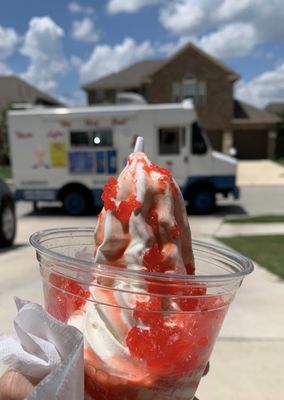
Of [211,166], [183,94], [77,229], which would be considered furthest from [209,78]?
[77,229]

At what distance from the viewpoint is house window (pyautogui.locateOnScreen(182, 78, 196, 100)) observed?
122 ft

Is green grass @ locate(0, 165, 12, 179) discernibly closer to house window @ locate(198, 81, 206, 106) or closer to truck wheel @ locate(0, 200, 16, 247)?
house window @ locate(198, 81, 206, 106)

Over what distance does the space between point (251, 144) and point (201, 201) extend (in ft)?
96.7

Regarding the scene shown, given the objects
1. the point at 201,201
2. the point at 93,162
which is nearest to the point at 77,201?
the point at 93,162

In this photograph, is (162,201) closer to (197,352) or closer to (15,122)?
(197,352)

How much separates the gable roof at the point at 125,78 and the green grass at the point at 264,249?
1344 inches

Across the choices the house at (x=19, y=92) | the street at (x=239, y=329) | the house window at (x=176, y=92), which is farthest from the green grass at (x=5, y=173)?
the street at (x=239, y=329)

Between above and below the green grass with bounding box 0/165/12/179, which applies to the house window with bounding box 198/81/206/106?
above

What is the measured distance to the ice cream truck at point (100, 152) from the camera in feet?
40.1

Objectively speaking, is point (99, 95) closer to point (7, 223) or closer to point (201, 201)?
point (201, 201)

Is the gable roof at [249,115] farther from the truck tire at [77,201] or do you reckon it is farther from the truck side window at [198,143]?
the truck tire at [77,201]

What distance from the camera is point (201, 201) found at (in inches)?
488

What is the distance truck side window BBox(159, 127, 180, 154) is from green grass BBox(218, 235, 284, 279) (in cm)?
447

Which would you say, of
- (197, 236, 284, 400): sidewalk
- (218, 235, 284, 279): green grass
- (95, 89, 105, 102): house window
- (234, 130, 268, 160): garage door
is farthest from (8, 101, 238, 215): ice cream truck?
(95, 89, 105, 102): house window
